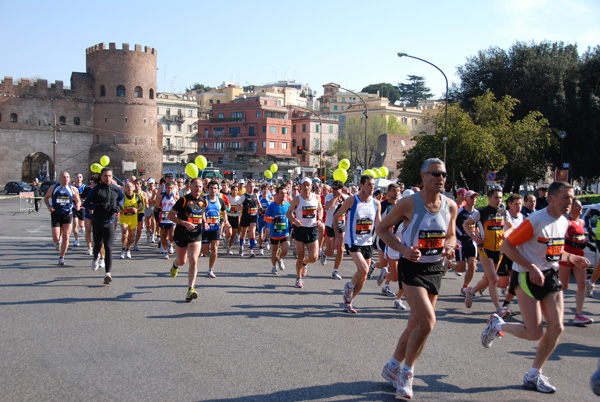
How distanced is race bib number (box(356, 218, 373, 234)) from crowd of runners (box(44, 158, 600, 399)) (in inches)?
0.6

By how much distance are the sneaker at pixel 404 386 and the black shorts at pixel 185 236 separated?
4.59 m

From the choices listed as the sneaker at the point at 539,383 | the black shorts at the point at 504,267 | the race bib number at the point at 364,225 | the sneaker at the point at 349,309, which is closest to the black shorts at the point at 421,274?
the sneaker at the point at 539,383

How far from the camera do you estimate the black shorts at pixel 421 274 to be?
15.4ft

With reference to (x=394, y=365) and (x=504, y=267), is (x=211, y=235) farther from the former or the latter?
(x=394, y=365)

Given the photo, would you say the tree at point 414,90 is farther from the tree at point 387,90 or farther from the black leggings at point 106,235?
the black leggings at point 106,235

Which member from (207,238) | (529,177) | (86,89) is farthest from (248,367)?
(86,89)

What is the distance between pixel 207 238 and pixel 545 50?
41.7m

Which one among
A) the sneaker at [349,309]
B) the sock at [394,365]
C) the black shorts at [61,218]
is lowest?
the sneaker at [349,309]

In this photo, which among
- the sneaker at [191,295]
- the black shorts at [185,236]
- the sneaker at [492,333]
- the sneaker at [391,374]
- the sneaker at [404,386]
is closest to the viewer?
the sneaker at [404,386]

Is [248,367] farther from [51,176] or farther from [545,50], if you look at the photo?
[51,176]

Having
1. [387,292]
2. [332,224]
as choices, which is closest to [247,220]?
[332,224]

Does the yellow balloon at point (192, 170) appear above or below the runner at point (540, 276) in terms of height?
above

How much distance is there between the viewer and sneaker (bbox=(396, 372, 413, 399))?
4.57 metres

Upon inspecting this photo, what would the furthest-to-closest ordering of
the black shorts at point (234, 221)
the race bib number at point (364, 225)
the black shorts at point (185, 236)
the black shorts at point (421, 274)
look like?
the black shorts at point (234, 221)
the black shorts at point (185, 236)
the race bib number at point (364, 225)
the black shorts at point (421, 274)
